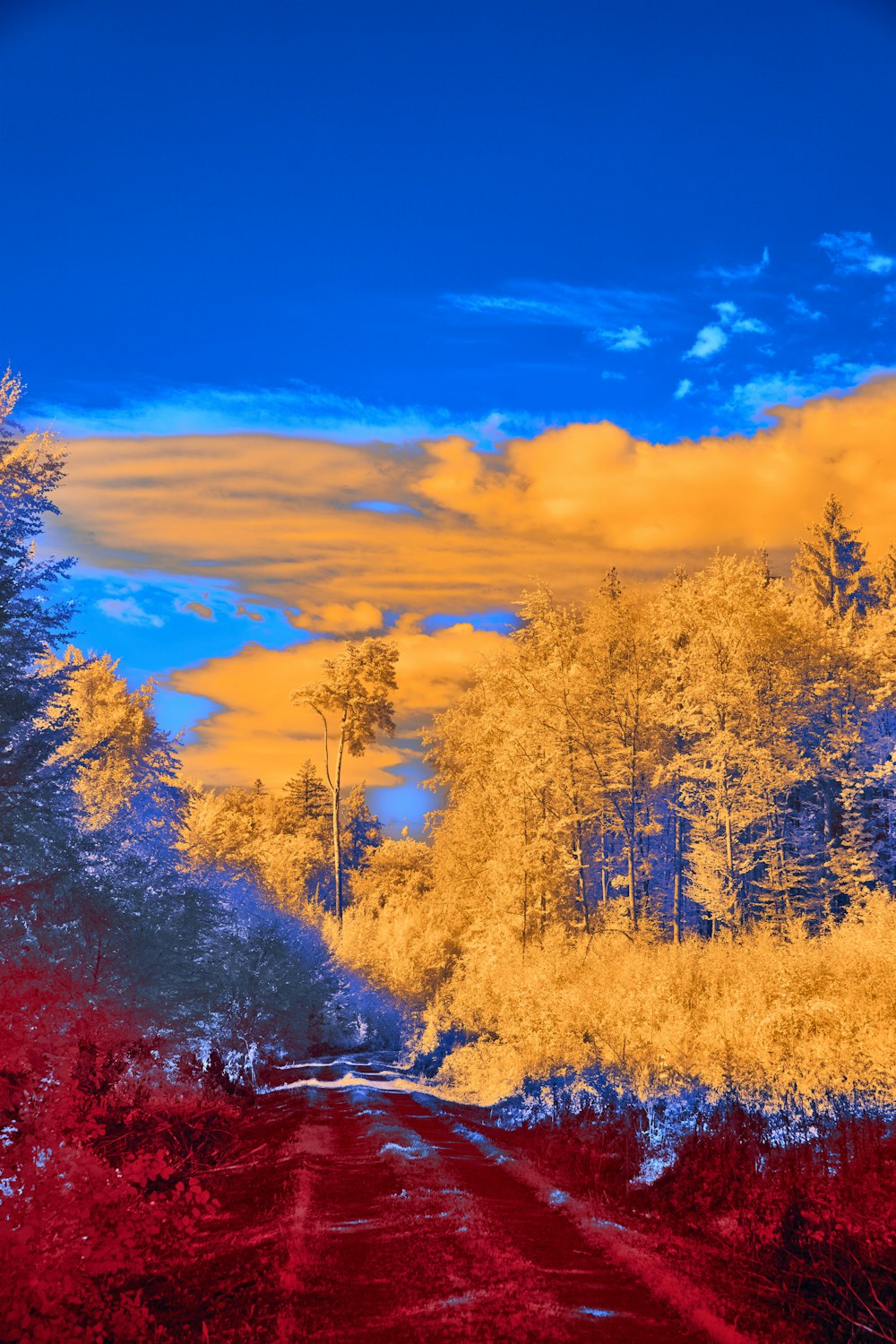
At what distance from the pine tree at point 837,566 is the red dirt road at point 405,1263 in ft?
121

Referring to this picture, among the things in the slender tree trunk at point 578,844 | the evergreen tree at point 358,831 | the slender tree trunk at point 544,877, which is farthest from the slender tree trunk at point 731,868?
the evergreen tree at point 358,831

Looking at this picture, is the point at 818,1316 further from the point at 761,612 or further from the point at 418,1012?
the point at 418,1012

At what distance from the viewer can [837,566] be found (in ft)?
152

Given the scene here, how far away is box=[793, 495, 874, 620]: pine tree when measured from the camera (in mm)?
45906

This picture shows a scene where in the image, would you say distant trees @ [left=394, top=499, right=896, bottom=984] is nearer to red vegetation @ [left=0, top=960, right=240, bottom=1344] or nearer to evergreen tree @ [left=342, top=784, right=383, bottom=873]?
red vegetation @ [left=0, top=960, right=240, bottom=1344]

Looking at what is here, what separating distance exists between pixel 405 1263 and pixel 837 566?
4325 centimetres

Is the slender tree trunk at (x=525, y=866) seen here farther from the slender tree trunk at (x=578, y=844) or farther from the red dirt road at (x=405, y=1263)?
the red dirt road at (x=405, y=1263)

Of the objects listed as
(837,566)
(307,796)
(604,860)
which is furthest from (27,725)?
(307,796)

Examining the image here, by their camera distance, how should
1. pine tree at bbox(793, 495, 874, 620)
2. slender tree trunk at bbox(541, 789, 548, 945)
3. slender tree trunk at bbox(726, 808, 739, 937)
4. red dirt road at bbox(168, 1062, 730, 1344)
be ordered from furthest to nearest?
1. pine tree at bbox(793, 495, 874, 620)
2. slender tree trunk at bbox(541, 789, 548, 945)
3. slender tree trunk at bbox(726, 808, 739, 937)
4. red dirt road at bbox(168, 1062, 730, 1344)

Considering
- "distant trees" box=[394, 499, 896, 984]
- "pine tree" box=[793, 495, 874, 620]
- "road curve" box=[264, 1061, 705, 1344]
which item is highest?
"pine tree" box=[793, 495, 874, 620]

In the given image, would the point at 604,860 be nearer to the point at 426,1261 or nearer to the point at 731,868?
the point at 731,868

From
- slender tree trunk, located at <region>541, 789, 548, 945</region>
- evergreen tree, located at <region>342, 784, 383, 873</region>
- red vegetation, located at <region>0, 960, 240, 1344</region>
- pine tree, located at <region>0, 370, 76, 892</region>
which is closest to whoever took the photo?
red vegetation, located at <region>0, 960, 240, 1344</region>

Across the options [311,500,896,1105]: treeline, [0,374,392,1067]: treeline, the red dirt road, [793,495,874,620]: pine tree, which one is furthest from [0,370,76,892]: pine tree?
[793,495,874,620]: pine tree

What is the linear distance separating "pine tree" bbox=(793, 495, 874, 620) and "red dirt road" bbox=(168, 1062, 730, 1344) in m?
37.0
